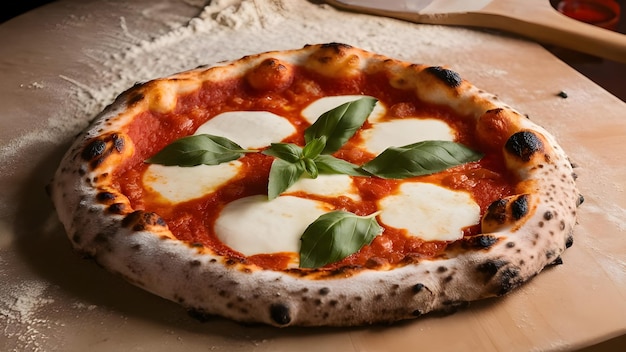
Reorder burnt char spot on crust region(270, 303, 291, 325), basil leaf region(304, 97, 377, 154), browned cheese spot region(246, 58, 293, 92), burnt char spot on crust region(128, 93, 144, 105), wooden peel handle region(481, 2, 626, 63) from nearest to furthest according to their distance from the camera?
1. burnt char spot on crust region(270, 303, 291, 325)
2. basil leaf region(304, 97, 377, 154)
3. burnt char spot on crust region(128, 93, 144, 105)
4. browned cheese spot region(246, 58, 293, 92)
5. wooden peel handle region(481, 2, 626, 63)

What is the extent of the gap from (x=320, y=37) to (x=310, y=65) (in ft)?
1.84

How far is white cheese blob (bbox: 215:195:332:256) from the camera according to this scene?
1.68 meters

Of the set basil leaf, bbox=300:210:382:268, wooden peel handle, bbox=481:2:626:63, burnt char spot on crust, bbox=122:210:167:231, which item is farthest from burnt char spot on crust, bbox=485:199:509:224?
wooden peel handle, bbox=481:2:626:63

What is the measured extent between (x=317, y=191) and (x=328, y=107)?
17.3 inches

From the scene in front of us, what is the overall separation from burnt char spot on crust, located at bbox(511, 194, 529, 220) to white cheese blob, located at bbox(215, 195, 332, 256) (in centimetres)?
42

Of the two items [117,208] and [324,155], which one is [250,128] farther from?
[117,208]

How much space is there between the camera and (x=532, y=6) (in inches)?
117

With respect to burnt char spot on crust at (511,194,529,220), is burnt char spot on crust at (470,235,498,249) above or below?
below

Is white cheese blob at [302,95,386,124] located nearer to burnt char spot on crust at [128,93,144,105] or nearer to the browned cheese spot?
the browned cheese spot

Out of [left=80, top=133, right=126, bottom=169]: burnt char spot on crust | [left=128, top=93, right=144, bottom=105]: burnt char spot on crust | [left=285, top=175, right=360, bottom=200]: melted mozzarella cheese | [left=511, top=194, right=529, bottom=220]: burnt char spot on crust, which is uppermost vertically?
[left=128, top=93, right=144, bottom=105]: burnt char spot on crust

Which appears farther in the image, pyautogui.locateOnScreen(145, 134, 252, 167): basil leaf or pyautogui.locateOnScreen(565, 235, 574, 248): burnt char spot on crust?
pyautogui.locateOnScreen(145, 134, 252, 167): basil leaf

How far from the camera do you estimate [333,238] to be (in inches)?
64.3

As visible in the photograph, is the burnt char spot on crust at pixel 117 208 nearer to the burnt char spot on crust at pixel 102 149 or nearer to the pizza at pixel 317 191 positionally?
the pizza at pixel 317 191

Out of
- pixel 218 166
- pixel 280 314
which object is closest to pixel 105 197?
pixel 218 166
